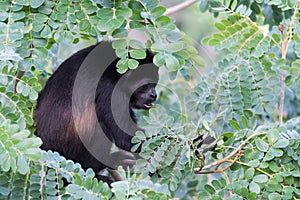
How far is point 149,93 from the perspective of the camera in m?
2.96

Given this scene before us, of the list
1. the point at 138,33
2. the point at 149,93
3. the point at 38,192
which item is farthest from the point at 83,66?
the point at 38,192

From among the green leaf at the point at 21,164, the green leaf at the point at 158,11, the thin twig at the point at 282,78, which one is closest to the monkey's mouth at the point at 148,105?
the thin twig at the point at 282,78

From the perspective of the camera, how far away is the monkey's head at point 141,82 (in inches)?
119

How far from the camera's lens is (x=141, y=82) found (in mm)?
3041

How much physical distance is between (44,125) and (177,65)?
834 millimetres

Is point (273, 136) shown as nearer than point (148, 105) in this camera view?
Yes

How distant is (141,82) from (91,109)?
1.05ft

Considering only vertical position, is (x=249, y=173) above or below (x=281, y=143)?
below

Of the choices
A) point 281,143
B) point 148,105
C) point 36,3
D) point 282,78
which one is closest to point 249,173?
point 281,143

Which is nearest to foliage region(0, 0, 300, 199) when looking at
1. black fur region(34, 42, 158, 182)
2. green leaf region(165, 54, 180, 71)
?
green leaf region(165, 54, 180, 71)

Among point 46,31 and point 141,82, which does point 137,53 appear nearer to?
point 46,31

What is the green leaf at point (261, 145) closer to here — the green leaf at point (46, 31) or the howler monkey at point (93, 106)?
the howler monkey at point (93, 106)

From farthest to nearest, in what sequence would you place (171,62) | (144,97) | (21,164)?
(144,97)
(171,62)
(21,164)

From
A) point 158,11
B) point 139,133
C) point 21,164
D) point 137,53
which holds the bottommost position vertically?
point 139,133
